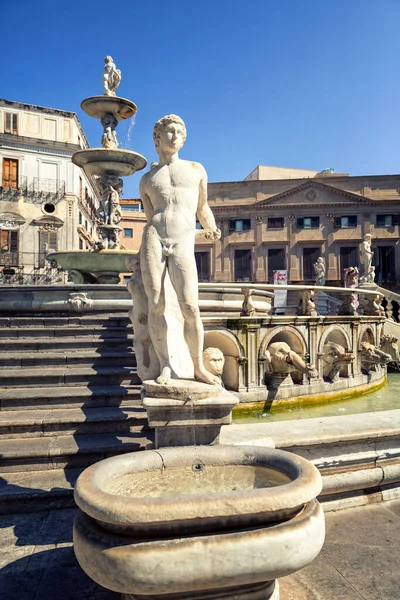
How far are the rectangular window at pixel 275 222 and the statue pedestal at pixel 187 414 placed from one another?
42936mm

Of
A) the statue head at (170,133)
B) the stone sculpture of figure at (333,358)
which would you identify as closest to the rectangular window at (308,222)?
Answer: the stone sculpture of figure at (333,358)

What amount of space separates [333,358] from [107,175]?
7.38 meters

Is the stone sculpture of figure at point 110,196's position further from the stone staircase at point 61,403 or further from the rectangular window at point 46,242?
the rectangular window at point 46,242

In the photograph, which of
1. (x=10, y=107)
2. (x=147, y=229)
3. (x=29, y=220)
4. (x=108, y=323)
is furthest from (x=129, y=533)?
(x=10, y=107)

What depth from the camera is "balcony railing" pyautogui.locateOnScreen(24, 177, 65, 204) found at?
37.4m

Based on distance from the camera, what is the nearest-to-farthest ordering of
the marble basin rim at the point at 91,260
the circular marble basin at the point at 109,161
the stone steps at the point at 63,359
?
the stone steps at the point at 63,359 → the marble basin rim at the point at 91,260 → the circular marble basin at the point at 109,161

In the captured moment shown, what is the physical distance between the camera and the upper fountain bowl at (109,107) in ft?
38.1

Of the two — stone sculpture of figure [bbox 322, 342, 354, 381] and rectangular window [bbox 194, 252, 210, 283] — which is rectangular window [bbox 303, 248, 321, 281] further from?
stone sculpture of figure [bbox 322, 342, 354, 381]

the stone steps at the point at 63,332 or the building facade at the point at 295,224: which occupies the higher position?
the building facade at the point at 295,224

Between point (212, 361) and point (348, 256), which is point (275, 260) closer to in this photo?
point (348, 256)

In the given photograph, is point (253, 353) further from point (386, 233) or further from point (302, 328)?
point (386, 233)

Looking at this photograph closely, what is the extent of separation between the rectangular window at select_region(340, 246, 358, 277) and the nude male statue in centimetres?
Result: 4285

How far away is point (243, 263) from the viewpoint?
148ft

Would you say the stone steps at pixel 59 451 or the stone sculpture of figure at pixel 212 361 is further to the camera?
the stone sculpture of figure at pixel 212 361
